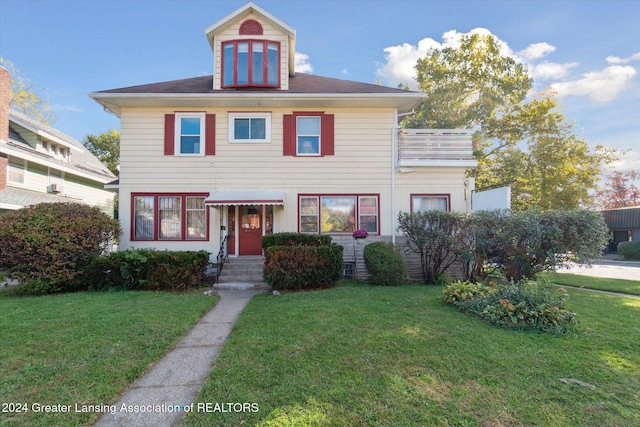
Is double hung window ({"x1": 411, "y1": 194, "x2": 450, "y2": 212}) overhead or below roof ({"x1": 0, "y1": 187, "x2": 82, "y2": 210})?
below

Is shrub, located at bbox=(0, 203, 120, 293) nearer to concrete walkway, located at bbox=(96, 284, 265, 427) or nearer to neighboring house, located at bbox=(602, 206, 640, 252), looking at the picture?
concrete walkway, located at bbox=(96, 284, 265, 427)

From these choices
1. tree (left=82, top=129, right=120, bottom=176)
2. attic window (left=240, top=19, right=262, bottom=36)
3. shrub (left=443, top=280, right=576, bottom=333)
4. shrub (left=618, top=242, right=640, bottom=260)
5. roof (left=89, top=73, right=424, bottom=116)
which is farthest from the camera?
tree (left=82, top=129, right=120, bottom=176)

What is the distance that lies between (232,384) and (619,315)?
705 centimetres

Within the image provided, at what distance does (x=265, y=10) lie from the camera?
36.6 feet

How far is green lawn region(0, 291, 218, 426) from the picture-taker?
288 centimetres

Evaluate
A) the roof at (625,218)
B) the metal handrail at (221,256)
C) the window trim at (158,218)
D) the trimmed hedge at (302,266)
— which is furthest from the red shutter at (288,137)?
the roof at (625,218)

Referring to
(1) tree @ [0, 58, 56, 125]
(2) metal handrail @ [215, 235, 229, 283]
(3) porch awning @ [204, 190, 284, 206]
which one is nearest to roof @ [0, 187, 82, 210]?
(3) porch awning @ [204, 190, 284, 206]

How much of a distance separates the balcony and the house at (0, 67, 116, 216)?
17.6 meters

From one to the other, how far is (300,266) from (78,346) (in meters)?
4.87

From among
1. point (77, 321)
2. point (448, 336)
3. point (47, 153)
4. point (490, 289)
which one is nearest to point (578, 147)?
point (490, 289)

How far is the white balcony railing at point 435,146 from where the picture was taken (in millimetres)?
11062

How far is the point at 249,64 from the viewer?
11.3 meters

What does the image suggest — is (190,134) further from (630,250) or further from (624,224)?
(624,224)

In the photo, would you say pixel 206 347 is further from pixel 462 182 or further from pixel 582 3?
pixel 582 3
